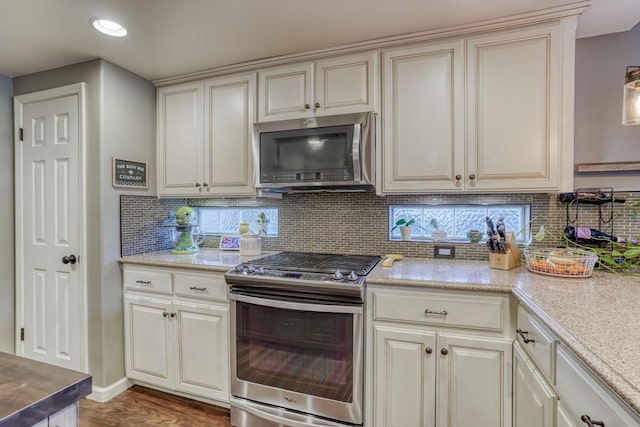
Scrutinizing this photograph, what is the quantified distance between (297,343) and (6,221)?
2.34m

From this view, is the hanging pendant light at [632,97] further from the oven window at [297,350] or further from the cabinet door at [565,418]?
the oven window at [297,350]

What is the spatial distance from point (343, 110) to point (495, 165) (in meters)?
0.92

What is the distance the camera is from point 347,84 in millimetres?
1943

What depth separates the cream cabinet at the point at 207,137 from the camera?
2.19m

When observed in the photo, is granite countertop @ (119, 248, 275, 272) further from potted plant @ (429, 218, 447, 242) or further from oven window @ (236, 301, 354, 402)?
potted plant @ (429, 218, 447, 242)

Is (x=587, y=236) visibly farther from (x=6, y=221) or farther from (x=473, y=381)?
(x=6, y=221)

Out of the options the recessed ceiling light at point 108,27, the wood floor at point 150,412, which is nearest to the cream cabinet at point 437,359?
the wood floor at point 150,412

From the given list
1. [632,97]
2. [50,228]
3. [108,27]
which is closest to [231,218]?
[50,228]

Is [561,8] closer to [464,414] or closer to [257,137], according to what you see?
[257,137]

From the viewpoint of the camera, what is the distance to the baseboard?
2.04 m

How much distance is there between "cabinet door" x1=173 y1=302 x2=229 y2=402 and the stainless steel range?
0.11 meters

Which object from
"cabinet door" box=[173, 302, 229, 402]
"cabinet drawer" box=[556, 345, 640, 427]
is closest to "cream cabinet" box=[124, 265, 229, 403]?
"cabinet door" box=[173, 302, 229, 402]

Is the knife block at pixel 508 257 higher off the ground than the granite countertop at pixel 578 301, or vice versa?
the knife block at pixel 508 257

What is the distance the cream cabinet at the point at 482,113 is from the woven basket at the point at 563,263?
34 centimetres
